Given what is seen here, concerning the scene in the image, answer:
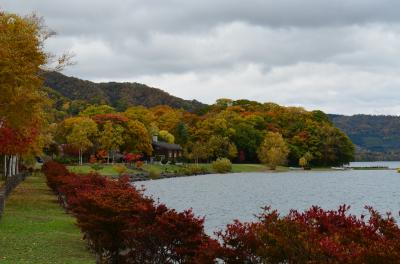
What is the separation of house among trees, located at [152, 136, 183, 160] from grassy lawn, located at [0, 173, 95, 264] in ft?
295

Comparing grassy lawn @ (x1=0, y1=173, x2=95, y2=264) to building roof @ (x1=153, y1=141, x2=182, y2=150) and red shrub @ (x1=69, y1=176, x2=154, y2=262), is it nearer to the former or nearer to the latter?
red shrub @ (x1=69, y1=176, x2=154, y2=262)

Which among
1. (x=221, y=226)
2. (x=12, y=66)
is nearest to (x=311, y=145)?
(x=221, y=226)

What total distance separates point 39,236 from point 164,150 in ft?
340

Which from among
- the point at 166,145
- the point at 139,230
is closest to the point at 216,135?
the point at 166,145

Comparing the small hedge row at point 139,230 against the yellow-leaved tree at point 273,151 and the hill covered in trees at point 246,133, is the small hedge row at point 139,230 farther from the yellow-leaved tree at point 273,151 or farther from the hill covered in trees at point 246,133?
the yellow-leaved tree at point 273,151

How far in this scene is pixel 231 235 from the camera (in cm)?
1000

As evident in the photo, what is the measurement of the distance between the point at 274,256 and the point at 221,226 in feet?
73.3

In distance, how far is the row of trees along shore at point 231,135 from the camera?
107 m

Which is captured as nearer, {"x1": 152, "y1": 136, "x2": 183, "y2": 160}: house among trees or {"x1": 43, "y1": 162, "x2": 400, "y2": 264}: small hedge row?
{"x1": 43, "y1": 162, "x2": 400, "y2": 264}: small hedge row

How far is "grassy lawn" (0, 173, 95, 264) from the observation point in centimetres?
1587

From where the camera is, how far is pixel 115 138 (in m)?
102

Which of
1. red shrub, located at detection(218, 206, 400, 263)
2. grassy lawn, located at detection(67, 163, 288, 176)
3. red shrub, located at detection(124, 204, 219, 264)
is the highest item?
red shrub, located at detection(218, 206, 400, 263)

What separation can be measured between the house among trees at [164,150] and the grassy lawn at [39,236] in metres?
89.8

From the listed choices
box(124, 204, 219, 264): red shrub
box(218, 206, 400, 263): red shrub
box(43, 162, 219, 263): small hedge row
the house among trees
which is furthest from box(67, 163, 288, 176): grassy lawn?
box(218, 206, 400, 263): red shrub
